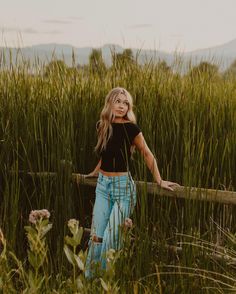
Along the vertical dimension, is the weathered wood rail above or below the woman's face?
below

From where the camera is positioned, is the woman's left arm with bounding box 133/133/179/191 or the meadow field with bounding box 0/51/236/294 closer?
the woman's left arm with bounding box 133/133/179/191

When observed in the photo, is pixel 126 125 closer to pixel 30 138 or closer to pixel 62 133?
pixel 62 133

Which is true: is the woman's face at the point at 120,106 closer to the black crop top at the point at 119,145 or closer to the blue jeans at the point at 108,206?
the black crop top at the point at 119,145

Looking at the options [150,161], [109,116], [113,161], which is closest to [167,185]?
[150,161]

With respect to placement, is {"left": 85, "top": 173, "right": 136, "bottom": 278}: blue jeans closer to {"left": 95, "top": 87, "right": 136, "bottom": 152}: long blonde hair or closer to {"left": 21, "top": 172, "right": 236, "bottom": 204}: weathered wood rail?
{"left": 21, "top": 172, "right": 236, "bottom": 204}: weathered wood rail

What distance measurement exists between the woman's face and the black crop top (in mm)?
79

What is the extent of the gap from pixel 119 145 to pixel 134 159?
0.57 metres

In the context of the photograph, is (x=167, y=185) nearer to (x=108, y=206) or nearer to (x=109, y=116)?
(x=108, y=206)

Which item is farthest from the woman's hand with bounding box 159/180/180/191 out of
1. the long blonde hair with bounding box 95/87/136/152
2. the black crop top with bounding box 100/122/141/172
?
the long blonde hair with bounding box 95/87/136/152

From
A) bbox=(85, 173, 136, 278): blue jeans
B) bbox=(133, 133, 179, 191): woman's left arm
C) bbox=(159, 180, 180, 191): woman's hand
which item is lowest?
bbox=(85, 173, 136, 278): blue jeans

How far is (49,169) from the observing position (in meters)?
4.89

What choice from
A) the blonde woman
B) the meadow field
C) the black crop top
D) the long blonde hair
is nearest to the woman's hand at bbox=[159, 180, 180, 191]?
the blonde woman

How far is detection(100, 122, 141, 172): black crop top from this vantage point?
13.2 feet

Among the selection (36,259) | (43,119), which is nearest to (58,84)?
(43,119)
